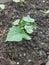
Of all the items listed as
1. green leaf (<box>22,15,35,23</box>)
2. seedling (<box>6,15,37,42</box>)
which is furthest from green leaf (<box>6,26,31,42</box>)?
green leaf (<box>22,15,35,23</box>)

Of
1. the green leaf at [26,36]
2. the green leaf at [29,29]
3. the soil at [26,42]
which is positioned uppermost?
the green leaf at [29,29]

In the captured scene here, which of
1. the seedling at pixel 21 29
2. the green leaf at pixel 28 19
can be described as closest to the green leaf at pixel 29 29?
the seedling at pixel 21 29

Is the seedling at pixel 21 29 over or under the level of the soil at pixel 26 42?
over

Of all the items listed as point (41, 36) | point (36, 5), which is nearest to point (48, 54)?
point (41, 36)

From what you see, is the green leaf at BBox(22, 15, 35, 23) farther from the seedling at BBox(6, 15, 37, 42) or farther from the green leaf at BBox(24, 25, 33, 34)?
the green leaf at BBox(24, 25, 33, 34)

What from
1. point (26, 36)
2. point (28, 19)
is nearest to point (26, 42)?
point (26, 36)

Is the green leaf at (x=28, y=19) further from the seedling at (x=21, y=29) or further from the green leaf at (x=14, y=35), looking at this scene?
the green leaf at (x=14, y=35)
